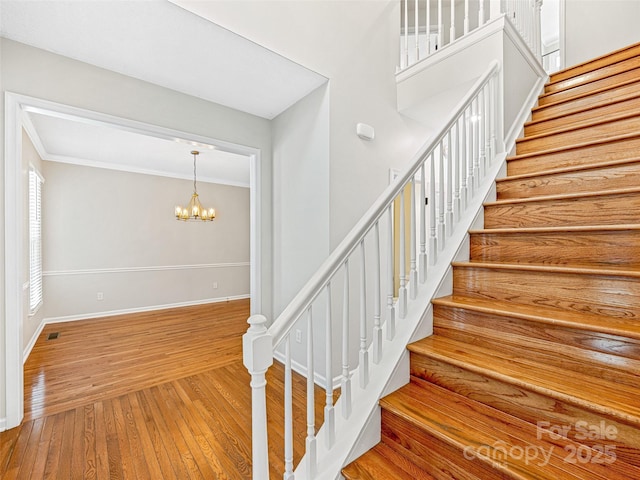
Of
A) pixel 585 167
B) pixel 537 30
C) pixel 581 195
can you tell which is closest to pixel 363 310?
pixel 581 195

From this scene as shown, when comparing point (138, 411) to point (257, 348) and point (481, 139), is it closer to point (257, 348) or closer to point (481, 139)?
point (257, 348)

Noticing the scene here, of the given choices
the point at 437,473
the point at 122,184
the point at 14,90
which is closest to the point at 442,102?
the point at 437,473

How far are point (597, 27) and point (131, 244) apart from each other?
24.5ft

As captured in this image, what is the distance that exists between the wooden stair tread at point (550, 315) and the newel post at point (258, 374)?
0.94 meters

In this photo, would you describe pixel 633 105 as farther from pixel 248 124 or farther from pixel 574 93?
pixel 248 124

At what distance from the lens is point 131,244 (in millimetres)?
5148

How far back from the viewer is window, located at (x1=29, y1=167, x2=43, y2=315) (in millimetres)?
3635

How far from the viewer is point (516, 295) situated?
1432 mm

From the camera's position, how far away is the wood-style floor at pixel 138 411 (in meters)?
1.68

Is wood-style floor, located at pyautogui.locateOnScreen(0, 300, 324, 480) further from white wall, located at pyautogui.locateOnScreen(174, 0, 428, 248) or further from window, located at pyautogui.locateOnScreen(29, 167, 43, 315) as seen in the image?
white wall, located at pyautogui.locateOnScreen(174, 0, 428, 248)

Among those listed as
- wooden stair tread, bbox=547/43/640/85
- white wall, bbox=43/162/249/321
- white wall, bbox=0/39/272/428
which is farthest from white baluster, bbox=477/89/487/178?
white wall, bbox=43/162/249/321

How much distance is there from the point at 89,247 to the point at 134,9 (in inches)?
167

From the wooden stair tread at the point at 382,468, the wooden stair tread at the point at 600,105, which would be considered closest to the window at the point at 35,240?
the wooden stair tread at the point at 382,468

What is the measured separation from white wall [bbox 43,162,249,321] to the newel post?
515 cm
